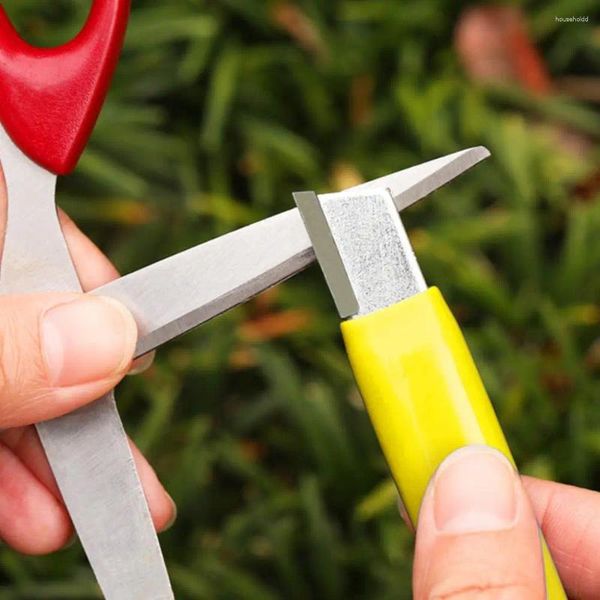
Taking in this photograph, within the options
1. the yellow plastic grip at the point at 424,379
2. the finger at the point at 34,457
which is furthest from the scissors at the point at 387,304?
the finger at the point at 34,457

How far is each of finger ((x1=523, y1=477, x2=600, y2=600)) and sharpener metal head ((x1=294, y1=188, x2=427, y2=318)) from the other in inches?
10.1

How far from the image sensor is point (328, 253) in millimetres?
612

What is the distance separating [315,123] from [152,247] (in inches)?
11.4

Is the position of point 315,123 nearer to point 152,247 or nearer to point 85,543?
point 152,247

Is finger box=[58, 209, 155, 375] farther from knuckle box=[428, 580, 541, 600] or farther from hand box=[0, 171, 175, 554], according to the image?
knuckle box=[428, 580, 541, 600]

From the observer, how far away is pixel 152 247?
117 centimetres

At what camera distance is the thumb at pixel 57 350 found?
62 centimetres

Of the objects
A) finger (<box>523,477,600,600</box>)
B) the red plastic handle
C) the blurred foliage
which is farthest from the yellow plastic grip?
the blurred foliage

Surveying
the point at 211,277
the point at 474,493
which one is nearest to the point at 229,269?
the point at 211,277

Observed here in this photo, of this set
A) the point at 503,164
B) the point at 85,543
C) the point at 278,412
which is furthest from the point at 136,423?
the point at 503,164

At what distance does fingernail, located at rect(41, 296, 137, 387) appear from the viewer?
0.62 meters

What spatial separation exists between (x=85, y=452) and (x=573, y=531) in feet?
1.34

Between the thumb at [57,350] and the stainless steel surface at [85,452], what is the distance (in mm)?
31

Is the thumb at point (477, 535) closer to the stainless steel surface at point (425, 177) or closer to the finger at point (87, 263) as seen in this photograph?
the stainless steel surface at point (425, 177)
